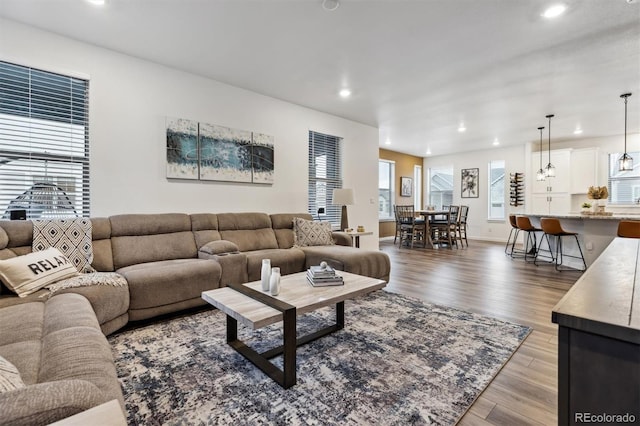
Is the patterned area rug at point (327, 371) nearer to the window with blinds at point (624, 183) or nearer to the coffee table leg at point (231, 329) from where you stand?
the coffee table leg at point (231, 329)

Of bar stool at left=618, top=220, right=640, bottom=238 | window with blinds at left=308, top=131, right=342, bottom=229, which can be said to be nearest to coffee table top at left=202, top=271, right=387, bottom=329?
window with blinds at left=308, top=131, right=342, bottom=229

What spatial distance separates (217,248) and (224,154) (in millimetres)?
1467

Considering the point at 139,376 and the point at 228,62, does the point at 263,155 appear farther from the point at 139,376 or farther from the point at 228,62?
the point at 139,376

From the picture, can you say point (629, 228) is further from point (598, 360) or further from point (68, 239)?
point (68, 239)

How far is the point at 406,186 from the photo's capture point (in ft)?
31.1

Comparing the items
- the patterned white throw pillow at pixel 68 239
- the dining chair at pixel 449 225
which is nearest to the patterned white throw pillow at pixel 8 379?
the patterned white throw pillow at pixel 68 239

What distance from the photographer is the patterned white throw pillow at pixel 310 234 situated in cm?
431

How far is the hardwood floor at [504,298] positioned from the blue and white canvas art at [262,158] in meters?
2.37

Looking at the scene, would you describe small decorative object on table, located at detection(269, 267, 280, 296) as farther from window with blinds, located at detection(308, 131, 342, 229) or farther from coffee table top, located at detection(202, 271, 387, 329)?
window with blinds, located at detection(308, 131, 342, 229)

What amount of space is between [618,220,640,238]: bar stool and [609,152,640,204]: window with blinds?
376 cm

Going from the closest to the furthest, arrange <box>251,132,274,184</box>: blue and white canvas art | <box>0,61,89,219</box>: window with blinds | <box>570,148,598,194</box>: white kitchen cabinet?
<box>0,61,89,219</box>: window with blinds → <box>251,132,274,184</box>: blue and white canvas art → <box>570,148,598,194</box>: white kitchen cabinet

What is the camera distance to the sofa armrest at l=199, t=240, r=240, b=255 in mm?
3244

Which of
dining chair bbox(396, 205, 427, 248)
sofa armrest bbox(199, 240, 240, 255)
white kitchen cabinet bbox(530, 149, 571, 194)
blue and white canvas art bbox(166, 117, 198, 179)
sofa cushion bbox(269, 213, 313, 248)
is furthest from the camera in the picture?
dining chair bbox(396, 205, 427, 248)

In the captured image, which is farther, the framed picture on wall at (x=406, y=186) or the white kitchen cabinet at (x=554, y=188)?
the framed picture on wall at (x=406, y=186)
